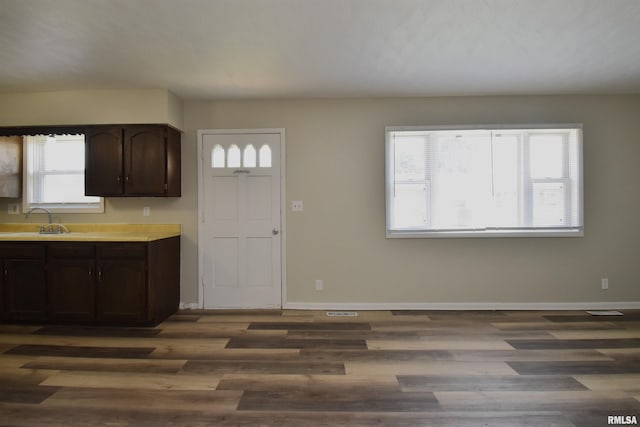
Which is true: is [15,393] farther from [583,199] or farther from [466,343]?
[583,199]

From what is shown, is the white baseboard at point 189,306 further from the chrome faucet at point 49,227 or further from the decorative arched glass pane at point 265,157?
the decorative arched glass pane at point 265,157

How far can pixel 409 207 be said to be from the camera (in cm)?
396

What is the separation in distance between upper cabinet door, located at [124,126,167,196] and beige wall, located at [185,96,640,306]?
467 mm

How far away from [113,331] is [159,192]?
4.77 feet

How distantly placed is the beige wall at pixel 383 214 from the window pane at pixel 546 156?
0.77ft

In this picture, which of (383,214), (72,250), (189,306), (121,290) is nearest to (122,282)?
(121,290)

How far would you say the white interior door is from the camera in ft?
13.2

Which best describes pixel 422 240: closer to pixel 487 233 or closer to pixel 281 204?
pixel 487 233

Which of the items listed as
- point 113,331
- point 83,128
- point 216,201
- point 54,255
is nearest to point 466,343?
point 216,201

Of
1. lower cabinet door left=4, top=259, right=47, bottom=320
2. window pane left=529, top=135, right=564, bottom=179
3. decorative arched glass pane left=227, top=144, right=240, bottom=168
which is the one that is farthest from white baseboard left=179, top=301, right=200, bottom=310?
window pane left=529, top=135, right=564, bottom=179

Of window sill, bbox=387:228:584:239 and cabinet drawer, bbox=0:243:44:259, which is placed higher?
window sill, bbox=387:228:584:239

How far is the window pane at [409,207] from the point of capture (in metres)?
3.95

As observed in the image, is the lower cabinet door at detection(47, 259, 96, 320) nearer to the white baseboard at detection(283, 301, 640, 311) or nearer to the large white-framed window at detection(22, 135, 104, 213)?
the large white-framed window at detection(22, 135, 104, 213)

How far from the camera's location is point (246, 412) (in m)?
2.01
